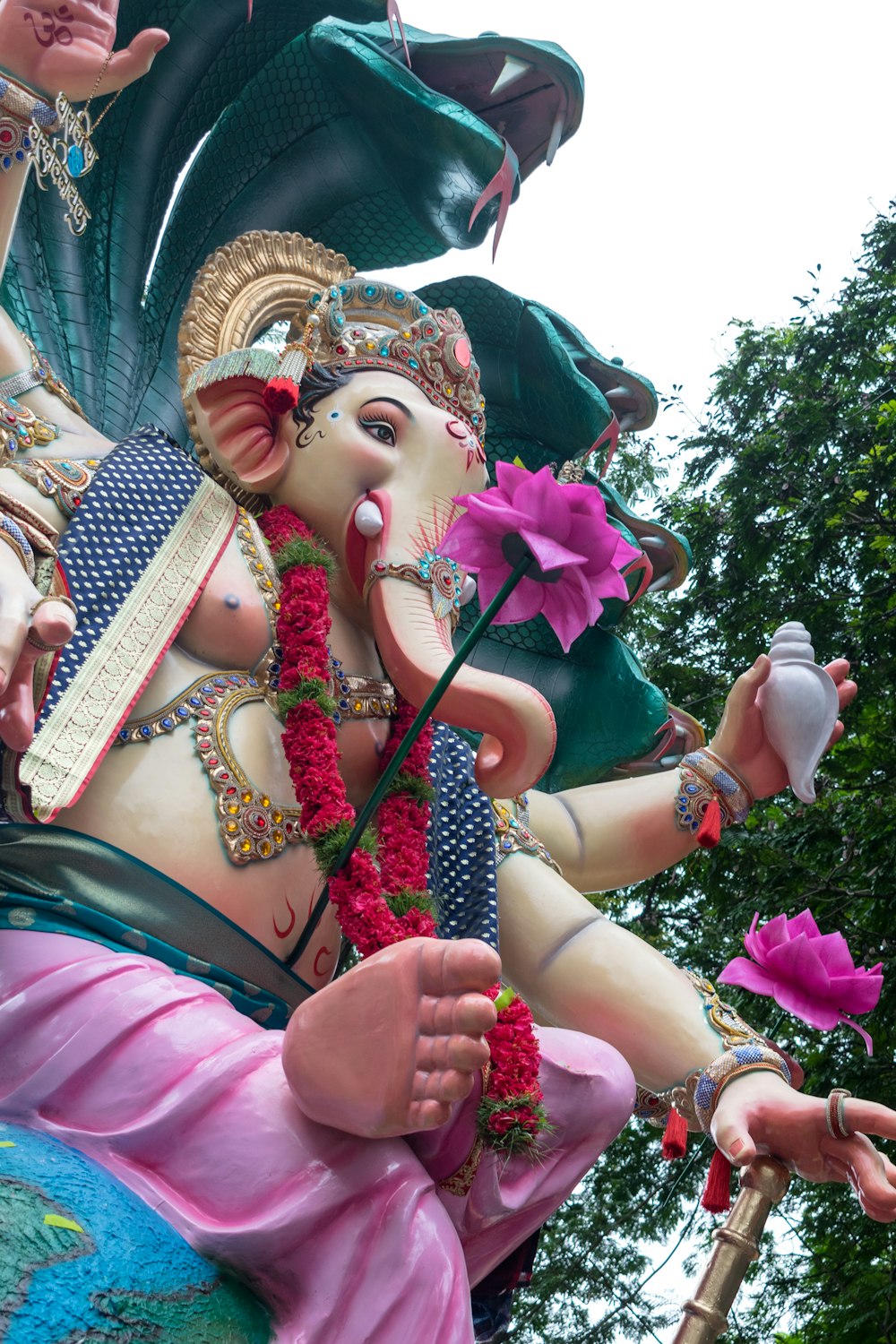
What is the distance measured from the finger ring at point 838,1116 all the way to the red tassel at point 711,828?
0.59 meters

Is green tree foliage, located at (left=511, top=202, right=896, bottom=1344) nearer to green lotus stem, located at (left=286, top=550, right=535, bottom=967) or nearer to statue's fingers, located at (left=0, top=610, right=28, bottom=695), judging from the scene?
green lotus stem, located at (left=286, top=550, right=535, bottom=967)

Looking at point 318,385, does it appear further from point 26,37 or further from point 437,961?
point 437,961

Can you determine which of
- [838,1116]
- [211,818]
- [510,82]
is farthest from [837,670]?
[510,82]

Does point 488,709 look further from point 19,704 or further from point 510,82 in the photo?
point 510,82

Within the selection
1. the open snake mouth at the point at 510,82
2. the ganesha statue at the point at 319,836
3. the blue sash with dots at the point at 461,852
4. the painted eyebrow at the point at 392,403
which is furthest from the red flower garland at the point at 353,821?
the open snake mouth at the point at 510,82

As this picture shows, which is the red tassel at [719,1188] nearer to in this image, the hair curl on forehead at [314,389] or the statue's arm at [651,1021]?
the statue's arm at [651,1021]

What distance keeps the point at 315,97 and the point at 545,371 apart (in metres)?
0.80

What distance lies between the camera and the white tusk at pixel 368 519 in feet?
9.86

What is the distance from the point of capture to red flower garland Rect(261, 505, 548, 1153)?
7.95 feet

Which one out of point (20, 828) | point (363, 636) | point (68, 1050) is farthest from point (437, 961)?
point (363, 636)

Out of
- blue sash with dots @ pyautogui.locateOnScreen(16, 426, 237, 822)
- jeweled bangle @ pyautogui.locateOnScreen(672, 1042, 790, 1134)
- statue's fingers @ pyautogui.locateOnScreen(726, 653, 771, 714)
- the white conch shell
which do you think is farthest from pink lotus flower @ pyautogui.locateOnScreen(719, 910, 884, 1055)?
blue sash with dots @ pyautogui.locateOnScreen(16, 426, 237, 822)

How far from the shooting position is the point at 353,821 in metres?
2.70

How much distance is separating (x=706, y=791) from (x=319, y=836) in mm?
939

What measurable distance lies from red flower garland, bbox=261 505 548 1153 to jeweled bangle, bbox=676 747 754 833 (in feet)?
1.90
